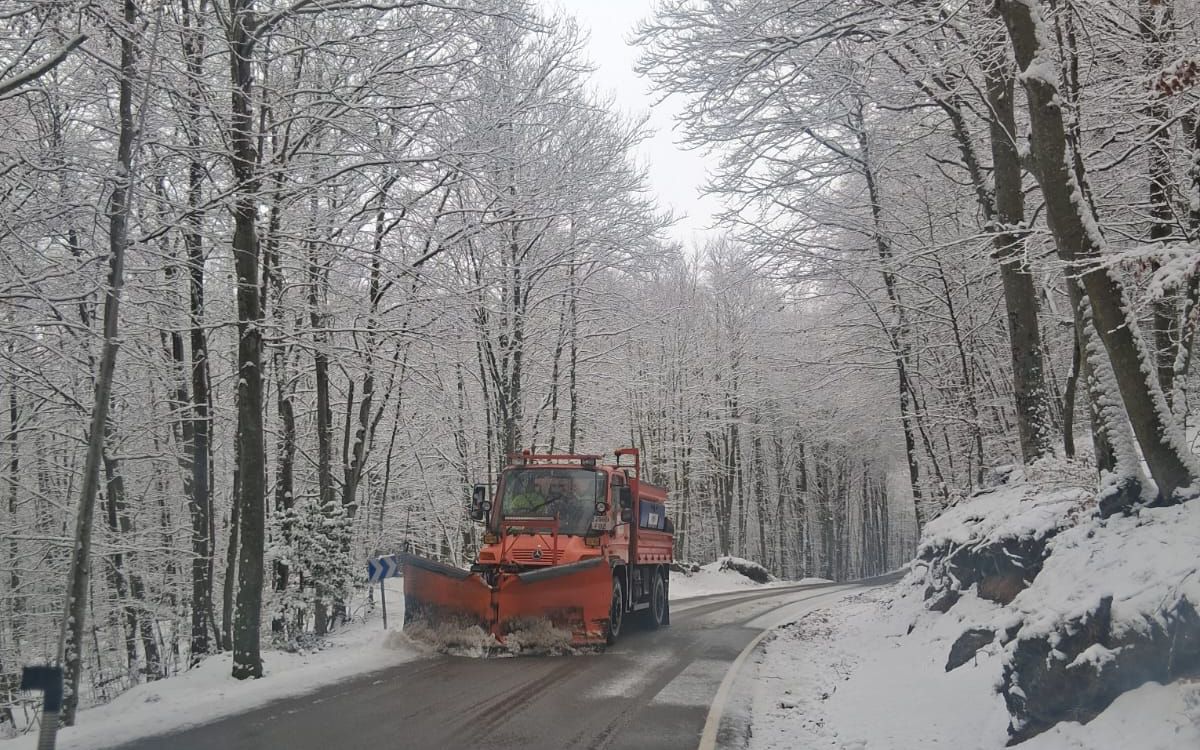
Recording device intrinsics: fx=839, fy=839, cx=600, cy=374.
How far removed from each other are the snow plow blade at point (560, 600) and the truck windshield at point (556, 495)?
1.55 meters

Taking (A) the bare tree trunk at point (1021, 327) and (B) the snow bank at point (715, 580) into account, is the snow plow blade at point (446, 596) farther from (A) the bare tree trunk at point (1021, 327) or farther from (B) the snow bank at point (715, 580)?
(B) the snow bank at point (715, 580)

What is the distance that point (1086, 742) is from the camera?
4711 mm

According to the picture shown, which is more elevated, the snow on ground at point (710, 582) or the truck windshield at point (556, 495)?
the truck windshield at point (556, 495)

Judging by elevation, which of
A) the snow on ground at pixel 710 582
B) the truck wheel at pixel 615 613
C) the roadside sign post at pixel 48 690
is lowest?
the snow on ground at pixel 710 582

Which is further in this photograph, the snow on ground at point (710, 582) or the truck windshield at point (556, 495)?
the snow on ground at point (710, 582)

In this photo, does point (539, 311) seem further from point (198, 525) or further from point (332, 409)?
point (198, 525)

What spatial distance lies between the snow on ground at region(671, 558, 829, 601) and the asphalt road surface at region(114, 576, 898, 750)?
57.8 ft

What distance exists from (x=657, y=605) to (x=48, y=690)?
12273 millimetres

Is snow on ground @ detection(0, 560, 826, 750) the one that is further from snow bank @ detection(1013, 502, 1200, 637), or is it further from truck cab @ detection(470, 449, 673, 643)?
snow bank @ detection(1013, 502, 1200, 637)

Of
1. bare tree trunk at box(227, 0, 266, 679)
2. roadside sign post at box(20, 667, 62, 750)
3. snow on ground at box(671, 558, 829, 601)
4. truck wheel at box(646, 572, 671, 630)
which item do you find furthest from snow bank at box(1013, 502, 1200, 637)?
snow on ground at box(671, 558, 829, 601)

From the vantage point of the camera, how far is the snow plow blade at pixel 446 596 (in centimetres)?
1137

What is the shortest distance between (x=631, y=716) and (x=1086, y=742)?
12.6 feet

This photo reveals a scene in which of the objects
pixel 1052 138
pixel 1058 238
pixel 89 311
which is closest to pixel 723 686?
pixel 1058 238

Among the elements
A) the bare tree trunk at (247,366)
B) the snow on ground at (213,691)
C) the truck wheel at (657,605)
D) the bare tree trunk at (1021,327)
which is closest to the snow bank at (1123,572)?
the bare tree trunk at (1021,327)
